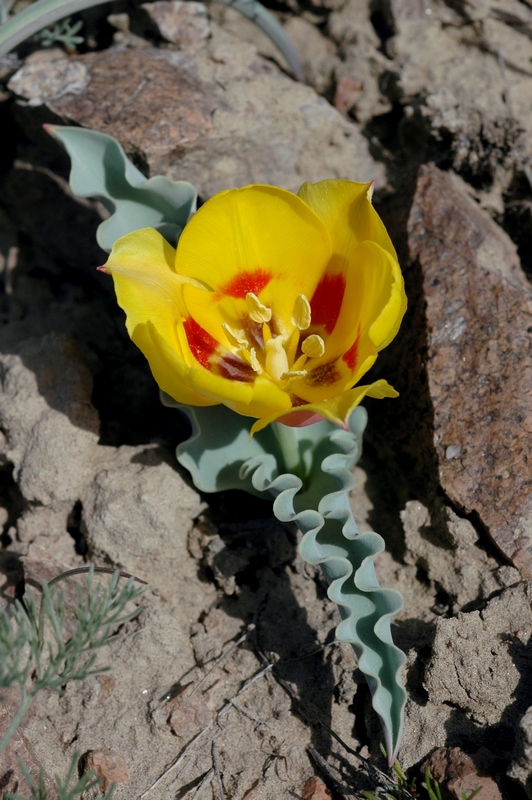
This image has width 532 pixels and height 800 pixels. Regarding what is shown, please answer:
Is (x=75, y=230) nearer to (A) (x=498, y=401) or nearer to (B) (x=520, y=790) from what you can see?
(A) (x=498, y=401)

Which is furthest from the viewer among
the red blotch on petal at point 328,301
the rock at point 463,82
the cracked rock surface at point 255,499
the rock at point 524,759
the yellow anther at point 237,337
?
the rock at point 463,82

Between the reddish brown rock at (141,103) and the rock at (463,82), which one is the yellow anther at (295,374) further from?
the rock at (463,82)

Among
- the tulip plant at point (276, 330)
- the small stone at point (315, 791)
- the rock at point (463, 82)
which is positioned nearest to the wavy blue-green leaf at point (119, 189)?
the tulip plant at point (276, 330)

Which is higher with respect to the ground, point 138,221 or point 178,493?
point 138,221

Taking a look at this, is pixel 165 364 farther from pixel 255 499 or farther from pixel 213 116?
pixel 213 116

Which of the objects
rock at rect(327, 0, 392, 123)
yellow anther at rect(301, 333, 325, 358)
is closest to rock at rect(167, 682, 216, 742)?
yellow anther at rect(301, 333, 325, 358)

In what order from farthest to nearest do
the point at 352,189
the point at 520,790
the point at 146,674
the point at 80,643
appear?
1. the point at 146,674
2. the point at 352,189
3. the point at 520,790
4. the point at 80,643

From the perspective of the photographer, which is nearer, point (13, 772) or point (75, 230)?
point (13, 772)

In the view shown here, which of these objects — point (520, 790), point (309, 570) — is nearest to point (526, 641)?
point (520, 790)

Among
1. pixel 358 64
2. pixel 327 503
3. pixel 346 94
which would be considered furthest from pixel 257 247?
pixel 358 64
